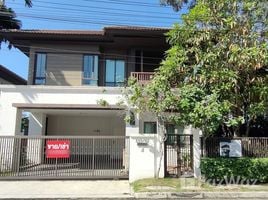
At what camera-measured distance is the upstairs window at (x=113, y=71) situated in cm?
2522

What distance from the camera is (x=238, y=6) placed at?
18.3 meters

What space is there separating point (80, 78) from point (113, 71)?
94.4 inches

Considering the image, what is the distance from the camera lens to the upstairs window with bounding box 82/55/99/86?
2470 centimetres

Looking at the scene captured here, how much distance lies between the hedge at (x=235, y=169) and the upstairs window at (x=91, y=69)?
1120 cm

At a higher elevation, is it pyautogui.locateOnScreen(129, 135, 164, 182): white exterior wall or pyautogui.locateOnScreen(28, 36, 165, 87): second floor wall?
pyautogui.locateOnScreen(28, 36, 165, 87): second floor wall

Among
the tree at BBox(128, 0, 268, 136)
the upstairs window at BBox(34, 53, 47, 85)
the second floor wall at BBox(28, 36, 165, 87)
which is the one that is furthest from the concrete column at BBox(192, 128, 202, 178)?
the upstairs window at BBox(34, 53, 47, 85)

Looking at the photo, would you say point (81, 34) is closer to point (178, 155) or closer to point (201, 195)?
point (178, 155)

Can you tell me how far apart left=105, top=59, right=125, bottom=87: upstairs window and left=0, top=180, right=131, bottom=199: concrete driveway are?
31.9 ft

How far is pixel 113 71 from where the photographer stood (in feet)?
83.9

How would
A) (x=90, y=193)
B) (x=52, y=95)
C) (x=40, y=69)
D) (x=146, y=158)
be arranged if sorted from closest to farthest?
(x=90, y=193), (x=146, y=158), (x=52, y=95), (x=40, y=69)

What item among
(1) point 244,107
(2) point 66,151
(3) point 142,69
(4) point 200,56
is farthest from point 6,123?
(1) point 244,107

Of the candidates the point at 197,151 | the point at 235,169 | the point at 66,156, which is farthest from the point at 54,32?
the point at 235,169

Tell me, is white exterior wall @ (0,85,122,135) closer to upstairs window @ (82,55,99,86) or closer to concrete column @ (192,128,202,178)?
upstairs window @ (82,55,99,86)

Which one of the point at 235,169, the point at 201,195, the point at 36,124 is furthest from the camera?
the point at 36,124
